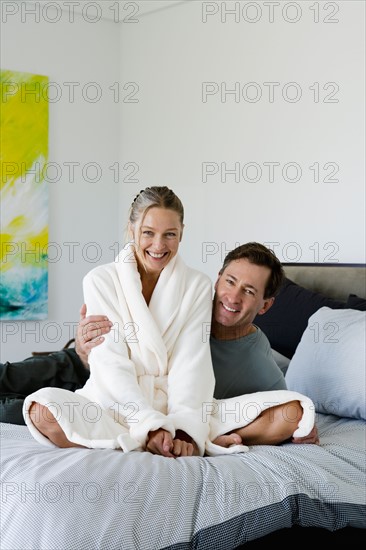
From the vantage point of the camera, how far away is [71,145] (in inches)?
214

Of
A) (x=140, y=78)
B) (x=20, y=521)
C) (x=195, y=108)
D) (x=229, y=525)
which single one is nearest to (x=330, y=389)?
(x=229, y=525)

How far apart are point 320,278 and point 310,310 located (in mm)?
313

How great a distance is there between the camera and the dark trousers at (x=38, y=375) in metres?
3.32

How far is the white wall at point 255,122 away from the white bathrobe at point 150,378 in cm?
156

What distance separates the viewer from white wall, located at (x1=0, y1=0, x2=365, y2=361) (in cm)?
420

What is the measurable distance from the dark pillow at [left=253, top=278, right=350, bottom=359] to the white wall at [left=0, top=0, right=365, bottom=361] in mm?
392

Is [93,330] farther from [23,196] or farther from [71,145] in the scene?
[71,145]

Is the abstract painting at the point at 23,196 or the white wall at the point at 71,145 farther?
the white wall at the point at 71,145

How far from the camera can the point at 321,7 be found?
13.9 ft

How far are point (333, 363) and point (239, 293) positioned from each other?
67 cm

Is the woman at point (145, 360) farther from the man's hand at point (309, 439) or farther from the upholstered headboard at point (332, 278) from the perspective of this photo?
the upholstered headboard at point (332, 278)

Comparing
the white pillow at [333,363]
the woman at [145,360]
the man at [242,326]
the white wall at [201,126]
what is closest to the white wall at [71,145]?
the white wall at [201,126]

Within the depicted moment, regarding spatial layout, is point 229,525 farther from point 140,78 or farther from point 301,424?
point 140,78

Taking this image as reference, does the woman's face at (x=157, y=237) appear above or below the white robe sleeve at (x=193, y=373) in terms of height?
above
